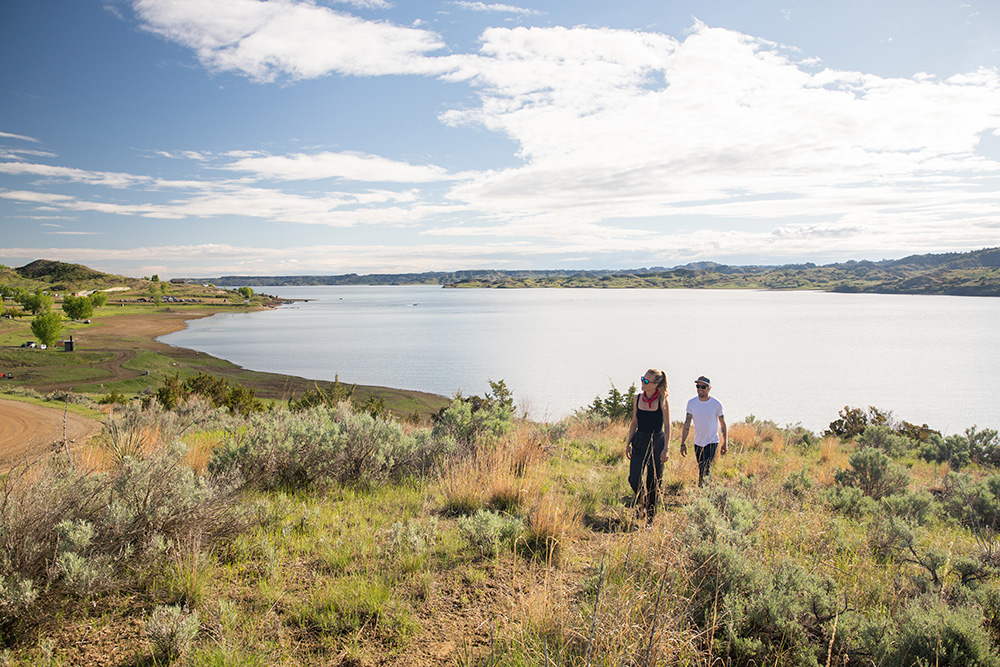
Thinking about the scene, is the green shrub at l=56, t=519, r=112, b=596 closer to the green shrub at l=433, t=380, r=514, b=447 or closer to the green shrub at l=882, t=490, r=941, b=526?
the green shrub at l=433, t=380, r=514, b=447

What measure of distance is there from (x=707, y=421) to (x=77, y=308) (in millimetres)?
110102

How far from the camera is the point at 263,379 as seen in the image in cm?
4381

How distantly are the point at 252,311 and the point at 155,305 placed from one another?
73.9ft

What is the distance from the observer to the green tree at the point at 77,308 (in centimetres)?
8694

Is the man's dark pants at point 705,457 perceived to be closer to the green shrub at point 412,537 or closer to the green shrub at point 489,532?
the green shrub at point 489,532

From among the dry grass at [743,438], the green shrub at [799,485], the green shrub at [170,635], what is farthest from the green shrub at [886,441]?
the green shrub at [170,635]

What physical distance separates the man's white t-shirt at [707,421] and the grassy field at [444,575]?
1461 millimetres

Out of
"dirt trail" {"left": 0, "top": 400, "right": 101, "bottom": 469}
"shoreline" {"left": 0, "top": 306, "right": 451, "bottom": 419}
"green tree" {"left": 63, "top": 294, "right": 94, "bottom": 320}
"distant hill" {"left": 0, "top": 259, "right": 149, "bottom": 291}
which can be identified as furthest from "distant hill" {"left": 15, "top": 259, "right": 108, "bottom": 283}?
"dirt trail" {"left": 0, "top": 400, "right": 101, "bottom": 469}

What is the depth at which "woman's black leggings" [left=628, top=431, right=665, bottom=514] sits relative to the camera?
21.7 feet

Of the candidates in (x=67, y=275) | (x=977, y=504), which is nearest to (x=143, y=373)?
(x=977, y=504)

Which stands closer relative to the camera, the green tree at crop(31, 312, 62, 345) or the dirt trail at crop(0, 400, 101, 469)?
the dirt trail at crop(0, 400, 101, 469)

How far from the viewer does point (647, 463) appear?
6.80 meters

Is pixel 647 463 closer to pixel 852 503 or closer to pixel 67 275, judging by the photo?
pixel 852 503

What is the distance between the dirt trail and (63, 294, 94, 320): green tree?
279ft
